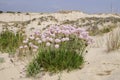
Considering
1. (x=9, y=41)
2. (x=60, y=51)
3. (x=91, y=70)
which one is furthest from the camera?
(x=9, y=41)

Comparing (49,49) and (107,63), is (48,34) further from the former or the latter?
(107,63)

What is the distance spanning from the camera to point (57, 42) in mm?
6207

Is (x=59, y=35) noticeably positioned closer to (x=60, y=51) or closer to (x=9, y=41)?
(x=60, y=51)

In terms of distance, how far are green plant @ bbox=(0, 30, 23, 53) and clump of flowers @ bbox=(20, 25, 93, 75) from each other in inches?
113

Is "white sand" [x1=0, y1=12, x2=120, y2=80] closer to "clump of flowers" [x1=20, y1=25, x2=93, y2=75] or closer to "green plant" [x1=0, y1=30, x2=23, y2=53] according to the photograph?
"clump of flowers" [x1=20, y1=25, x2=93, y2=75]

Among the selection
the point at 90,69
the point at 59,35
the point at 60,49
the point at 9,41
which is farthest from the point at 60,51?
the point at 9,41

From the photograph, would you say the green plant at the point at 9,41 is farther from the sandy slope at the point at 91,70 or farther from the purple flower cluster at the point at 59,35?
the purple flower cluster at the point at 59,35

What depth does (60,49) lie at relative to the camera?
620 cm

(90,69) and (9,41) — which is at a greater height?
(9,41)

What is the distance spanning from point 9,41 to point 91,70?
434 cm

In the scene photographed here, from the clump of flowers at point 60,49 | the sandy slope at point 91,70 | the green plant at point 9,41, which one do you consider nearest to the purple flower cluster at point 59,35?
the clump of flowers at point 60,49

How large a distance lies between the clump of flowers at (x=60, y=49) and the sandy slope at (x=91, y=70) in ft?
0.56

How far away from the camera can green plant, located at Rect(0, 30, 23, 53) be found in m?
9.25

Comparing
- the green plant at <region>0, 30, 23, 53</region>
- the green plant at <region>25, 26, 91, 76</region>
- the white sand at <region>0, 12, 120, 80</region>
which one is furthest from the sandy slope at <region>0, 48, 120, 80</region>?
the green plant at <region>0, 30, 23, 53</region>
